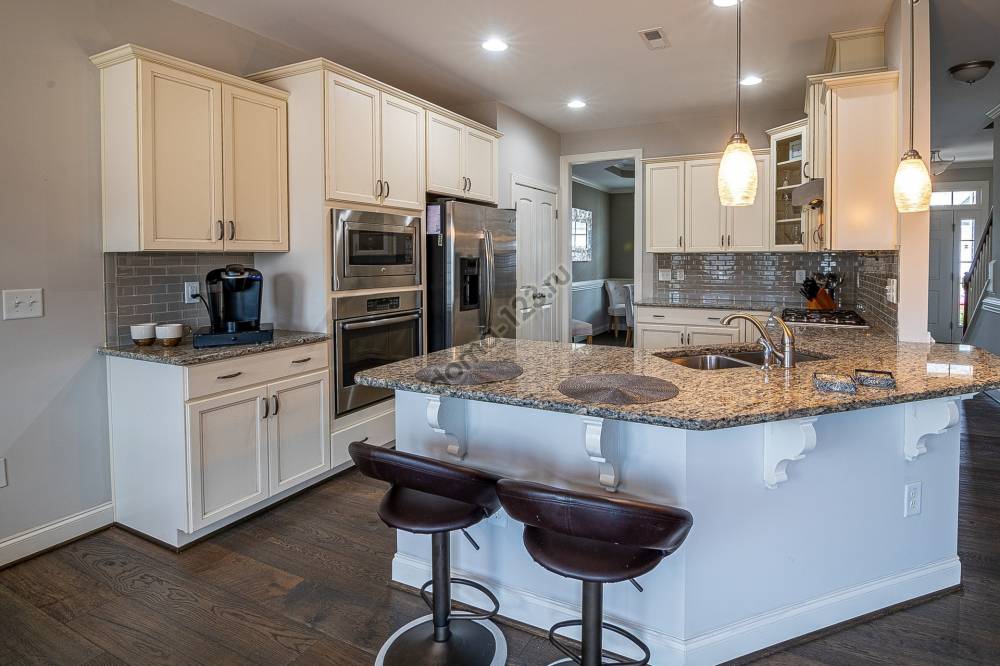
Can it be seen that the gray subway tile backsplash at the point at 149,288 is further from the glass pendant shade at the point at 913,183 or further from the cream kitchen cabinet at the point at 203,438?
the glass pendant shade at the point at 913,183

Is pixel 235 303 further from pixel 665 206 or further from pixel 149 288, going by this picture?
pixel 665 206

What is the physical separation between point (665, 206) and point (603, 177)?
4027 millimetres

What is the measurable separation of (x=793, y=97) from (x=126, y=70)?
4.61 m

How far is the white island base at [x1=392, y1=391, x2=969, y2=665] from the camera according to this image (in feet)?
6.19

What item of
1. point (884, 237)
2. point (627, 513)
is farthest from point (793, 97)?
point (627, 513)

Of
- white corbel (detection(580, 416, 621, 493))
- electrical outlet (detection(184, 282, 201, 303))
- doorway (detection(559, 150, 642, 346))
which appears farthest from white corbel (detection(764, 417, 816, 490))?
doorway (detection(559, 150, 642, 346))

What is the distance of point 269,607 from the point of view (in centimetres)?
228

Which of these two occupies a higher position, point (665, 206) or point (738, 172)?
point (665, 206)

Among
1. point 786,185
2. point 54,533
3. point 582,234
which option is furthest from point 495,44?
point 582,234

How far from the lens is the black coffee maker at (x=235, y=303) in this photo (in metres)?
2.98

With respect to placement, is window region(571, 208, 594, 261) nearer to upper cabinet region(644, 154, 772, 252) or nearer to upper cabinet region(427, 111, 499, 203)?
upper cabinet region(644, 154, 772, 252)

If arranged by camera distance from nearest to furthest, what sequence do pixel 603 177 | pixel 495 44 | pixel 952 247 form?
pixel 495 44
pixel 952 247
pixel 603 177

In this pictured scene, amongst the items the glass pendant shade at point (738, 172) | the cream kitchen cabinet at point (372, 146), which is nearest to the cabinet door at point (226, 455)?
the cream kitchen cabinet at point (372, 146)

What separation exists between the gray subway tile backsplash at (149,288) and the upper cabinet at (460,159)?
157 cm
